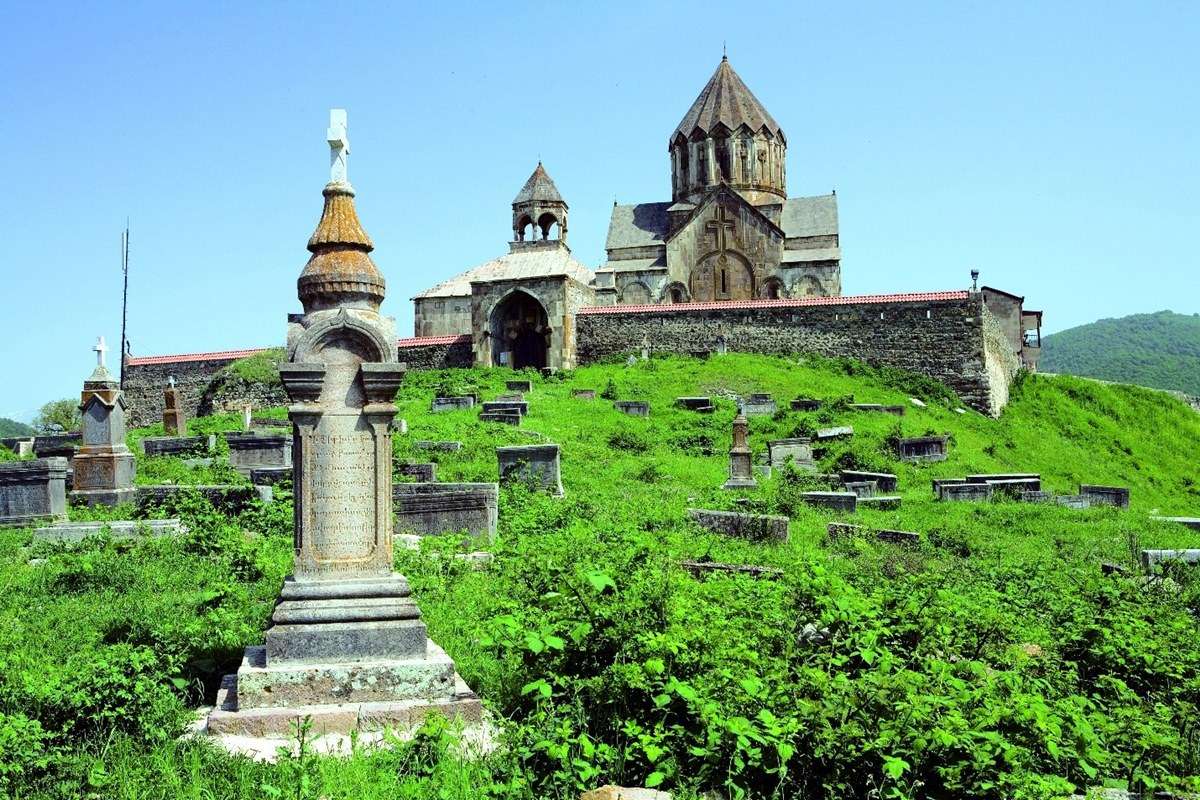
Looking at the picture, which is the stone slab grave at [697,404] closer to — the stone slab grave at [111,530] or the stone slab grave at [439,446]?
the stone slab grave at [439,446]

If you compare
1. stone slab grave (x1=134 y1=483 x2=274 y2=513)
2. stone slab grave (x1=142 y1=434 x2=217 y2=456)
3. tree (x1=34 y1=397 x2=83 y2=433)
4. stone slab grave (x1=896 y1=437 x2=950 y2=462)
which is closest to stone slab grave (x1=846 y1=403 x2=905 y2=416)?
stone slab grave (x1=896 y1=437 x2=950 y2=462)

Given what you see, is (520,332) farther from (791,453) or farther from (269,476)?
(269,476)

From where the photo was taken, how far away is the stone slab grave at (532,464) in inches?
508

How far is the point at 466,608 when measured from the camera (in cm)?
679

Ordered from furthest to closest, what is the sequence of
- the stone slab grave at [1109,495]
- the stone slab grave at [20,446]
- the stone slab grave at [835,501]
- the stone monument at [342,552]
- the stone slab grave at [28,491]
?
the stone slab grave at [20,446] → the stone slab grave at [1109,495] → the stone slab grave at [835,501] → the stone slab grave at [28,491] → the stone monument at [342,552]

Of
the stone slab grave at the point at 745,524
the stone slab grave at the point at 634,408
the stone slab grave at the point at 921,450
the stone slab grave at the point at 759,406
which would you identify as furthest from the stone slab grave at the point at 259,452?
the stone slab grave at the point at 921,450

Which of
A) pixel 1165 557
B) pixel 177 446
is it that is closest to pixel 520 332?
pixel 177 446

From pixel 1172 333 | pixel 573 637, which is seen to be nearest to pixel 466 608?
pixel 573 637

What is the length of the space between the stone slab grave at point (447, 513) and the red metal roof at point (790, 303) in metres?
20.7

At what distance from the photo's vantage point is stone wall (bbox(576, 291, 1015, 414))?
27844mm

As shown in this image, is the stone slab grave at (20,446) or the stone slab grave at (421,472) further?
the stone slab grave at (20,446)

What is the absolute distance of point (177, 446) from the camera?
1695 centimetres

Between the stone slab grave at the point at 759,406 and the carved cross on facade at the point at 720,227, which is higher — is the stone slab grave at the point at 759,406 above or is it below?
below

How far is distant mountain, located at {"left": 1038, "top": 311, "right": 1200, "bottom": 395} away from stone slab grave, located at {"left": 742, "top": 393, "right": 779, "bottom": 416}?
5348 cm
